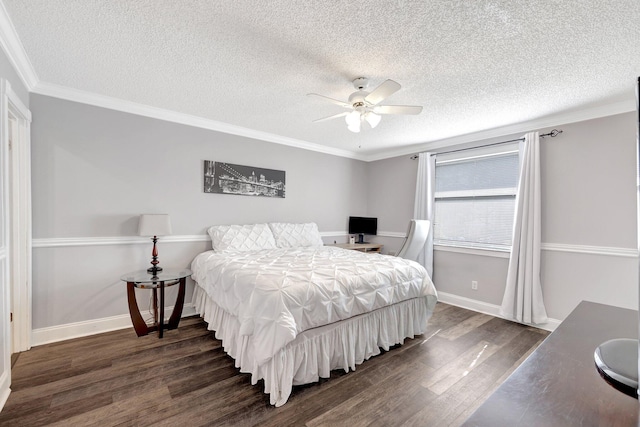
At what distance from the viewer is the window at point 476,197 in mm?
3588

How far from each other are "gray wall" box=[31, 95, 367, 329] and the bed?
72 cm

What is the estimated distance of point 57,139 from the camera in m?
2.68

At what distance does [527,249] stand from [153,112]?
4675 mm

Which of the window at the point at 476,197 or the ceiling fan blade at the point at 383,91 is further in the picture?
the window at the point at 476,197

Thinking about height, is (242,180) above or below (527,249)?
above

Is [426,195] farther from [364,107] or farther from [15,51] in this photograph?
[15,51]

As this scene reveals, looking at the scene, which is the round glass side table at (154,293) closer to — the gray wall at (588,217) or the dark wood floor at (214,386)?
the dark wood floor at (214,386)

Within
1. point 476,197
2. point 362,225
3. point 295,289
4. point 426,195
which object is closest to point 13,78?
point 295,289

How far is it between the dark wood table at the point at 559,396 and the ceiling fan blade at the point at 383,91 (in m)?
1.73

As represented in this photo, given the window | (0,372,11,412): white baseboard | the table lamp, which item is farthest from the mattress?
the window

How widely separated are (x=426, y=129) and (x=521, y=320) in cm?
265

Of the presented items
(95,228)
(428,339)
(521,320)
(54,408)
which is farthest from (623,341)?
(95,228)

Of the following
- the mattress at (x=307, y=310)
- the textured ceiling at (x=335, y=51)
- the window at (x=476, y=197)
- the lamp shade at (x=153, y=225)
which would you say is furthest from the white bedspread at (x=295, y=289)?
the textured ceiling at (x=335, y=51)

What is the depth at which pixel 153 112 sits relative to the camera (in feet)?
10.3
